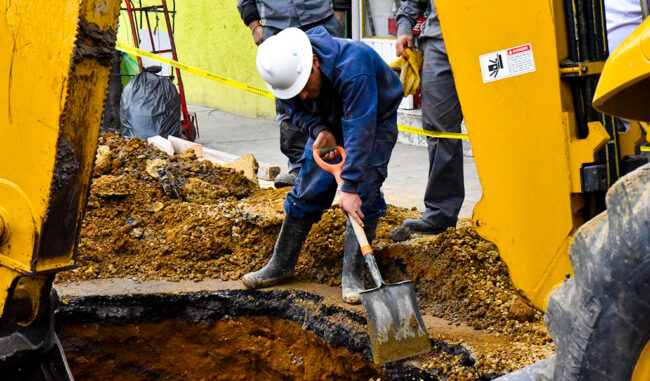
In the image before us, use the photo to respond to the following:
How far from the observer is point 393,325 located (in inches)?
134

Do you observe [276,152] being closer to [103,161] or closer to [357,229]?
[103,161]

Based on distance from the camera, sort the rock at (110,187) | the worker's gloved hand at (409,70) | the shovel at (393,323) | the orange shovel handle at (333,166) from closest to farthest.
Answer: the shovel at (393,323) → the orange shovel handle at (333,166) → the worker's gloved hand at (409,70) → the rock at (110,187)

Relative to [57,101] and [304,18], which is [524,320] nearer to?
[57,101]

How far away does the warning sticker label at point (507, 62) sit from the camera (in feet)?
8.74

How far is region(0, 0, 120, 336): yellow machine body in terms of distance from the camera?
2408 mm

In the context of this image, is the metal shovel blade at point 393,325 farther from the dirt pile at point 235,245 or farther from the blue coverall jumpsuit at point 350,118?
the blue coverall jumpsuit at point 350,118

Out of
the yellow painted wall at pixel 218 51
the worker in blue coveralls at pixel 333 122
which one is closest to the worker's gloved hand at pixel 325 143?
the worker in blue coveralls at pixel 333 122

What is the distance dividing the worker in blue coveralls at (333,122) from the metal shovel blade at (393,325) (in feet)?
1.36

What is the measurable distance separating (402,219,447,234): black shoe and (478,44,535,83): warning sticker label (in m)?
2.02

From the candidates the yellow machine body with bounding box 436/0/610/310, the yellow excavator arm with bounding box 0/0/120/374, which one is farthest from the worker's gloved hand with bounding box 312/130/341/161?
the yellow excavator arm with bounding box 0/0/120/374

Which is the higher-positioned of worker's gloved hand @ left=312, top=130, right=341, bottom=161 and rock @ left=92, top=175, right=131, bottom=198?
worker's gloved hand @ left=312, top=130, right=341, bottom=161

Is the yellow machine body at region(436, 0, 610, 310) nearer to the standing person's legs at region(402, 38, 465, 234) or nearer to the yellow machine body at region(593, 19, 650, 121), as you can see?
the yellow machine body at region(593, 19, 650, 121)

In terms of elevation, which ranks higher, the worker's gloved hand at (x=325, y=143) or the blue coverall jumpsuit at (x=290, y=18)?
the blue coverall jumpsuit at (x=290, y=18)

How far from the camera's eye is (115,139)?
19.2 feet
